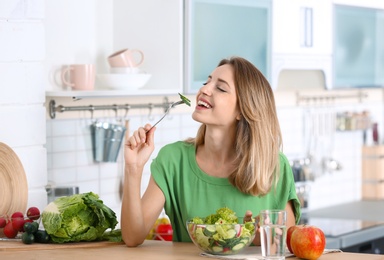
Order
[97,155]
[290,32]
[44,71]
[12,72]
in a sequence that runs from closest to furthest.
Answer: [12,72] < [44,71] < [97,155] < [290,32]

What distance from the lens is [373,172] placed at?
251 inches

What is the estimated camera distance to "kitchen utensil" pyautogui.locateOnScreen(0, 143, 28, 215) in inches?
142

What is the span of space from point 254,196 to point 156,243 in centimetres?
40

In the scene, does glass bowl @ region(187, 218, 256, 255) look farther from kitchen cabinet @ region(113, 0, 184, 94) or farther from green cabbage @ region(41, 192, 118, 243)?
kitchen cabinet @ region(113, 0, 184, 94)

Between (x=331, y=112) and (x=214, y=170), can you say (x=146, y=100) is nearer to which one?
(x=214, y=170)

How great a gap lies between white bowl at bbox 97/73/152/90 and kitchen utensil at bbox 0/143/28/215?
663 millimetres

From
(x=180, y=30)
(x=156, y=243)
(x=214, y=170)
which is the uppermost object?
(x=180, y=30)

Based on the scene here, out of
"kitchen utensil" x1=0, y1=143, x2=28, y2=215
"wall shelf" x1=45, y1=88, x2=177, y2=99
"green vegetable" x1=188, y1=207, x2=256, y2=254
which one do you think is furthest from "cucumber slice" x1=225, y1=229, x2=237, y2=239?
"wall shelf" x1=45, y1=88, x2=177, y2=99

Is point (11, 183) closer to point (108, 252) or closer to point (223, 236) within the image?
point (108, 252)

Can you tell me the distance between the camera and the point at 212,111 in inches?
130

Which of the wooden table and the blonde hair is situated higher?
the blonde hair

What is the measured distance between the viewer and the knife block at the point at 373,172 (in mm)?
6352

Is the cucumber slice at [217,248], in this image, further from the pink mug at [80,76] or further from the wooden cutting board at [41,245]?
the pink mug at [80,76]

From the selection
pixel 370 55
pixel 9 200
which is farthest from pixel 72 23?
pixel 370 55
